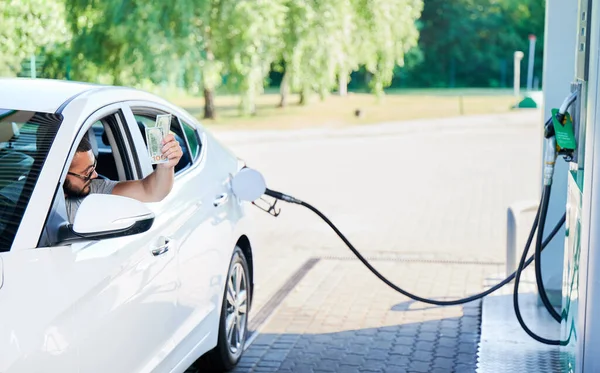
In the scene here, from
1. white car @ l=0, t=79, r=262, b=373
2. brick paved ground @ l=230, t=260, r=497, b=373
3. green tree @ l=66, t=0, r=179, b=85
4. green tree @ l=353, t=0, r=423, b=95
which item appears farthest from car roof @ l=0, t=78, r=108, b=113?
green tree @ l=353, t=0, r=423, b=95

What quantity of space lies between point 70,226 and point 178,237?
1.05 metres

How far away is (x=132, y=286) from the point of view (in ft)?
11.9

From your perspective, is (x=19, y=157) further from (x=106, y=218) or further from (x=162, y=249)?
(x=162, y=249)

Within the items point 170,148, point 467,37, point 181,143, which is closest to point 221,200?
point 181,143

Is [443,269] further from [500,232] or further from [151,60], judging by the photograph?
[151,60]

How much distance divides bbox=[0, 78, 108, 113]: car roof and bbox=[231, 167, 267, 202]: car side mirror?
1.34 metres

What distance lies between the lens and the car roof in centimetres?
370

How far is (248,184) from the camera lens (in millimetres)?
5289

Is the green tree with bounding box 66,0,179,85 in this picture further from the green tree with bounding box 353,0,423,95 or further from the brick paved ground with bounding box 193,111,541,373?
the green tree with bounding box 353,0,423,95

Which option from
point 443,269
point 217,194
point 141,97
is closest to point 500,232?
point 443,269

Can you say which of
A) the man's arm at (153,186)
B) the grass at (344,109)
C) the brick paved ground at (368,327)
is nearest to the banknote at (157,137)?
the man's arm at (153,186)

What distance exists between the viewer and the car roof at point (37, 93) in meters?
3.70

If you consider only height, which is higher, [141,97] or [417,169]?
[141,97]

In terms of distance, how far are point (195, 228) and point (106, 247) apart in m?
1.09
